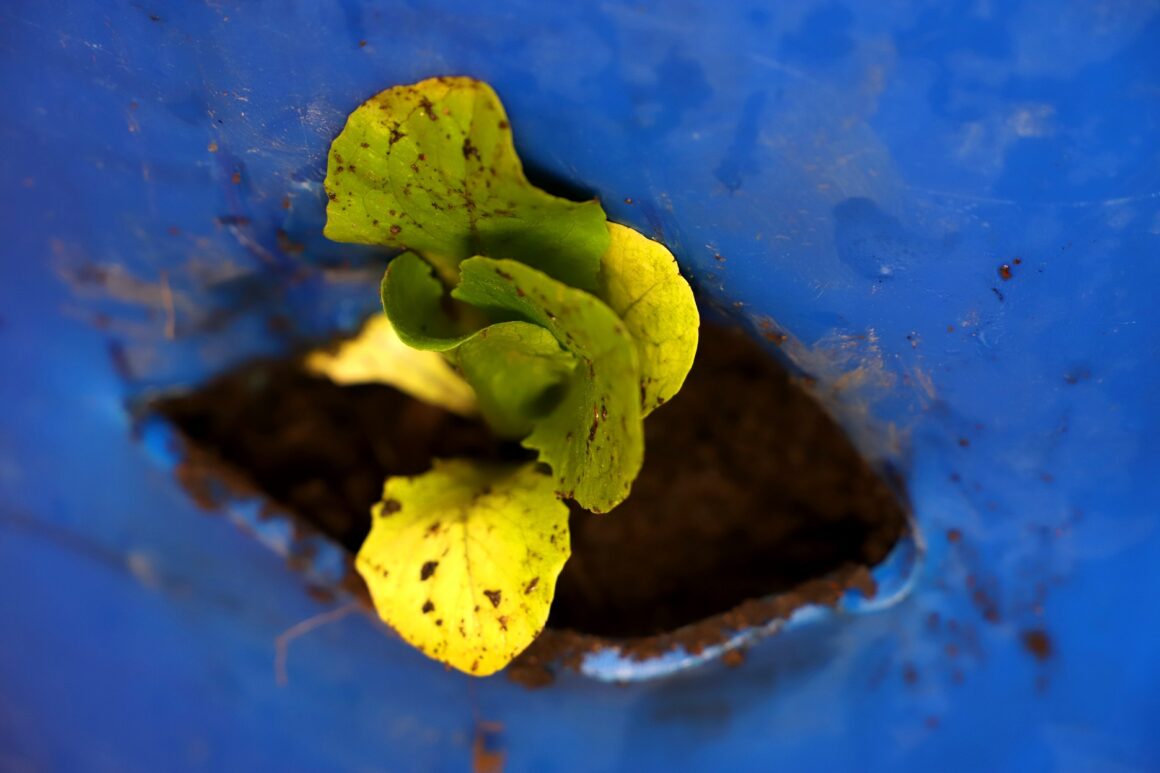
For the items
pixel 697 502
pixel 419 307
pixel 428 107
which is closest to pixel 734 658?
pixel 697 502

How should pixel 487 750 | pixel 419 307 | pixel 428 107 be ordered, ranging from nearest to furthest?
pixel 428 107
pixel 419 307
pixel 487 750

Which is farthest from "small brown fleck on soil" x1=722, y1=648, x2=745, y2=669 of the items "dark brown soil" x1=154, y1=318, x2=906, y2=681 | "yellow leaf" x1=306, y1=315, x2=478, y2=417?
"yellow leaf" x1=306, y1=315, x2=478, y2=417

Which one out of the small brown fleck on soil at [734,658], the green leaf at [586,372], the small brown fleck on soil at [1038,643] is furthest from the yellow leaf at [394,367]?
the small brown fleck on soil at [1038,643]

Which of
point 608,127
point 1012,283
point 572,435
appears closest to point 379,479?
point 572,435

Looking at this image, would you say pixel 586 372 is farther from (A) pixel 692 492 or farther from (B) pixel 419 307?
(A) pixel 692 492

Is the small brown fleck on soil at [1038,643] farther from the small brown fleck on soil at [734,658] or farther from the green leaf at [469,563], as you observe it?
the green leaf at [469,563]

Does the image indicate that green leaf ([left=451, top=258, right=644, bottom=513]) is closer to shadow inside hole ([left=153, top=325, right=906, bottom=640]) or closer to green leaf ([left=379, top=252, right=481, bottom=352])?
green leaf ([left=379, top=252, right=481, bottom=352])
